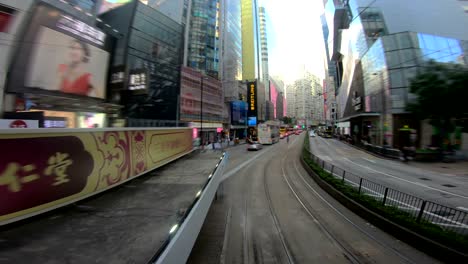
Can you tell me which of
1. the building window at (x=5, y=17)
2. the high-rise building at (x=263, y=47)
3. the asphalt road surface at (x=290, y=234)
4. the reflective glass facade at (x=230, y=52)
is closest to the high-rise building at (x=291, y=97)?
the high-rise building at (x=263, y=47)

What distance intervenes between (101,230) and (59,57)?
24120 millimetres

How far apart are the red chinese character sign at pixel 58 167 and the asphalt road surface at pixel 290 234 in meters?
3.13

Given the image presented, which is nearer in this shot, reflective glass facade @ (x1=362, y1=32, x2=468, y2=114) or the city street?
the city street

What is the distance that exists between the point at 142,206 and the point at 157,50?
3745 centimetres

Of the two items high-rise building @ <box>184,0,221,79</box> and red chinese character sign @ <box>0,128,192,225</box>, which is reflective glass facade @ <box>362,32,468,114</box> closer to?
red chinese character sign @ <box>0,128,192,225</box>

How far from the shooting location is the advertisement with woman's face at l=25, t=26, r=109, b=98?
63.9ft

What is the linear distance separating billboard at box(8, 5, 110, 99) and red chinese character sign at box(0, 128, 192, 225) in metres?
18.7

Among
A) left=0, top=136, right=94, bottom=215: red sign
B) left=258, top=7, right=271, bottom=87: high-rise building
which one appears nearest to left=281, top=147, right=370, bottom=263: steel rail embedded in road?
left=0, top=136, right=94, bottom=215: red sign

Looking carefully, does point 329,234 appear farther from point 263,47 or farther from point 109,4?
point 263,47

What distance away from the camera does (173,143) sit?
461 inches

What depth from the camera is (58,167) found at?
4621mm

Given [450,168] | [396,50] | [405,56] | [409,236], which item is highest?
[396,50]

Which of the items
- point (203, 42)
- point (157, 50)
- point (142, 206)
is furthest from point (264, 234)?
point (203, 42)

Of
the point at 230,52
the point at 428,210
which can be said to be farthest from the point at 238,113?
the point at 428,210
